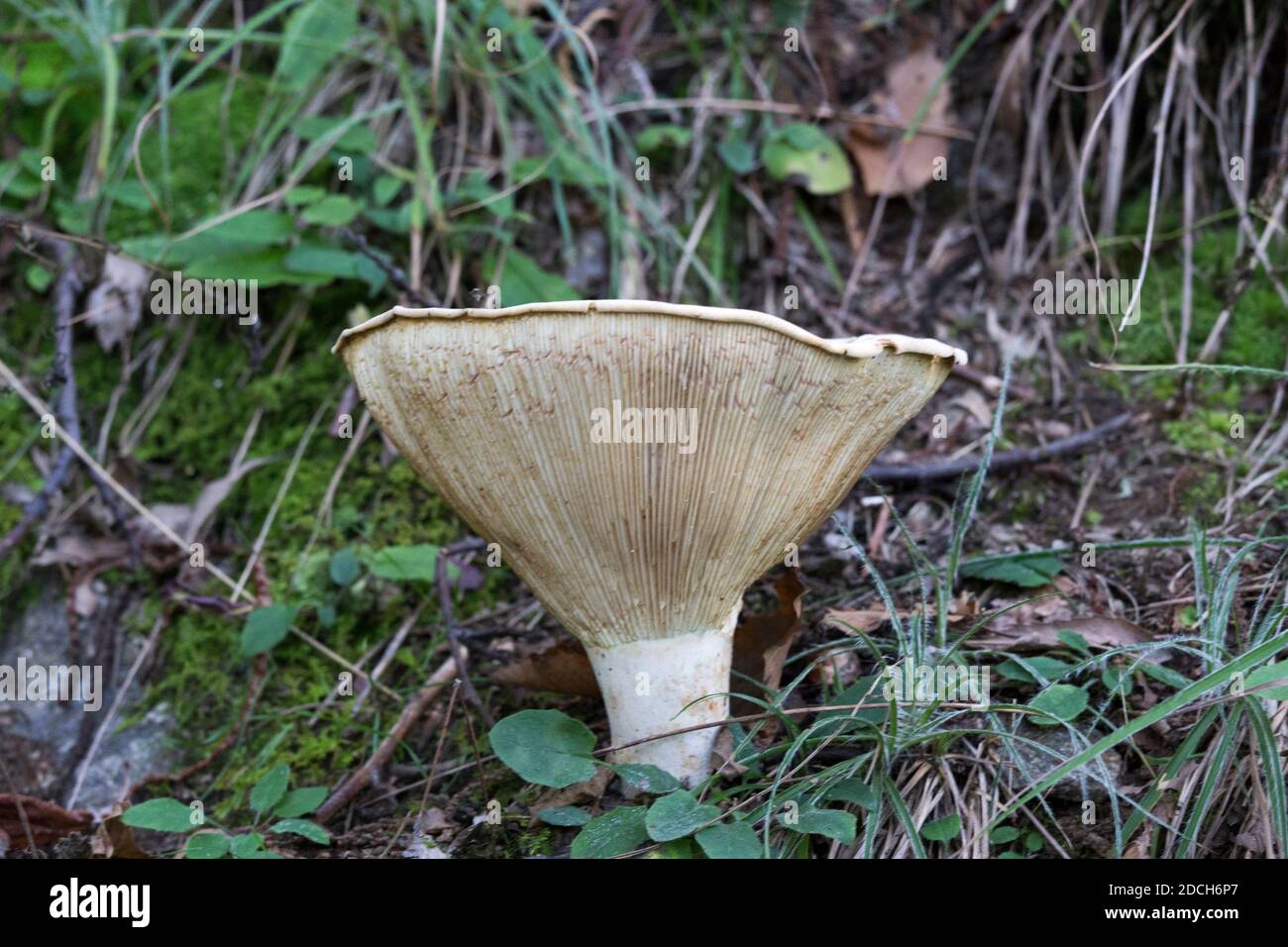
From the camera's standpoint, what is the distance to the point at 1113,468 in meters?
2.83

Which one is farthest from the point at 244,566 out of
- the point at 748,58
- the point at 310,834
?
the point at 748,58

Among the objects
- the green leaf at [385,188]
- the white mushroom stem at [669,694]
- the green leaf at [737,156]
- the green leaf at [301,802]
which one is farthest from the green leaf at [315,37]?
the white mushroom stem at [669,694]

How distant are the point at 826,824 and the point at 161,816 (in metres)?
1.28

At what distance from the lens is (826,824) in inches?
68.7

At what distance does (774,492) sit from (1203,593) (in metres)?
0.95

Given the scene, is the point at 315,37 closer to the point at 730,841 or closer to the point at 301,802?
the point at 301,802

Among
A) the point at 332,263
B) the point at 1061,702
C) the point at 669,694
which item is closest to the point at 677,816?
the point at 669,694

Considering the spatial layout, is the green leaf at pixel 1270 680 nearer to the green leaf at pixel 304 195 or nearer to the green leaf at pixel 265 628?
the green leaf at pixel 265 628

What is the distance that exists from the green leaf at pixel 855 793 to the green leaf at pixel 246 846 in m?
1.07

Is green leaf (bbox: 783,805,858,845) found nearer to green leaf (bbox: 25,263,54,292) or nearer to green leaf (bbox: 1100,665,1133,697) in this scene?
green leaf (bbox: 1100,665,1133,697)

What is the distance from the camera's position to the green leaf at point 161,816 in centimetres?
203

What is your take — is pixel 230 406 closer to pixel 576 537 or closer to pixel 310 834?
pixel 310 834

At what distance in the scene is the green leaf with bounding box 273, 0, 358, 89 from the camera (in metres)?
3.47

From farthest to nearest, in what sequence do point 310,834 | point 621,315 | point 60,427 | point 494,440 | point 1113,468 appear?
point 60,427
point 1113,468
point 310,834
point 494,440
point 621,315
